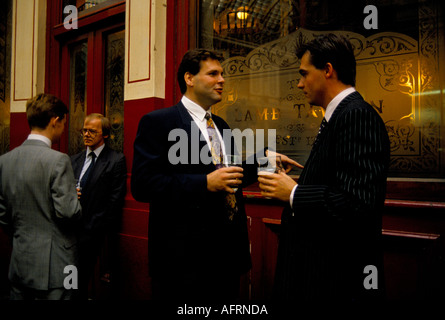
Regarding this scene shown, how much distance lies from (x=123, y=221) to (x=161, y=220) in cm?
185

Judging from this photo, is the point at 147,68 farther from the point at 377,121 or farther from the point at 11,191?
the point at 377,121

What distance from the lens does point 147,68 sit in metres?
3.43

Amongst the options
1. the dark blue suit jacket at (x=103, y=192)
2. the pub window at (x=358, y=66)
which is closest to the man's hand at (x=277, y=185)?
the pub window at (x=358, y=66)

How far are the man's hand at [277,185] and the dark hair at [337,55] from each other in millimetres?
536

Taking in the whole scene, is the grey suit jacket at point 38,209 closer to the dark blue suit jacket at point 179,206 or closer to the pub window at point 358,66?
the dark blue suit jacket at point 179,206

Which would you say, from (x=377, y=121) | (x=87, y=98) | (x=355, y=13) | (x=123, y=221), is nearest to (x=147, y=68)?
(x=87, y=98)

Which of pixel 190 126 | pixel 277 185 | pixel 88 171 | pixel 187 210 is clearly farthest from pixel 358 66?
pixel 88 171

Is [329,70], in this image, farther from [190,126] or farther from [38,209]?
[38,209]

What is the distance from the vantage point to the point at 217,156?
1973 mm

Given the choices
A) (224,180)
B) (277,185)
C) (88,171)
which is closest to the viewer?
(277,185)

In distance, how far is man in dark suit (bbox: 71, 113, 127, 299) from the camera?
126 inches

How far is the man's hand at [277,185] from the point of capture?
1.49m

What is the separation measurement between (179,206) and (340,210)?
2.86 feet

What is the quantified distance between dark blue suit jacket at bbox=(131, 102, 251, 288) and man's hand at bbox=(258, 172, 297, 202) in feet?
1.10
